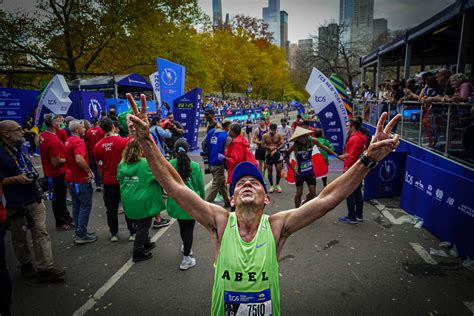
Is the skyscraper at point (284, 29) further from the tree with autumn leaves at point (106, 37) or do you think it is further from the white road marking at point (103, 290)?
the white road marking at point (103, 290)

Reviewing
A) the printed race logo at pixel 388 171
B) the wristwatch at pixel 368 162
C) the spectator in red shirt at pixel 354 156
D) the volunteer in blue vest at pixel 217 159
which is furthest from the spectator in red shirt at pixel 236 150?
the wristwatch at pixel 368 162

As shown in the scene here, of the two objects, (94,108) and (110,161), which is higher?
(94,108)

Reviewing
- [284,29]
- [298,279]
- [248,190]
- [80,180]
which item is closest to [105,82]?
[80,180]

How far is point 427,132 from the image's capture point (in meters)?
7.23

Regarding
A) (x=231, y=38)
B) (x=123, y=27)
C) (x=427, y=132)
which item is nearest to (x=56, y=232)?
(x=427, y=132)

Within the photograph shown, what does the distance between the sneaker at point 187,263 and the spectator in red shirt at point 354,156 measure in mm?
3349

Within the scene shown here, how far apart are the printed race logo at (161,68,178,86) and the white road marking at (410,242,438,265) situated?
1174cm

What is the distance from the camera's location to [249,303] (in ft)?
6.37

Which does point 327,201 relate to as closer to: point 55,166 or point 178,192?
point 178,192

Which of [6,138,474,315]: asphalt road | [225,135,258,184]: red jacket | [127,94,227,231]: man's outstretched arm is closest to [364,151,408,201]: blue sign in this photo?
[6,138,474,315]: asphalt road

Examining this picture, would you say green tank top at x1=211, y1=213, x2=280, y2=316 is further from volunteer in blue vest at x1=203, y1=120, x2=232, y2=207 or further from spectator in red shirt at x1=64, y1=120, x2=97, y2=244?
volunteer in blue vest at x1=203, y1=120, x2=232, y2=207

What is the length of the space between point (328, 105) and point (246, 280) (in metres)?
10.4

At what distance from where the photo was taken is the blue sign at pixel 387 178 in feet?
24.0

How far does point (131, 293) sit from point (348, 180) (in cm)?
318
